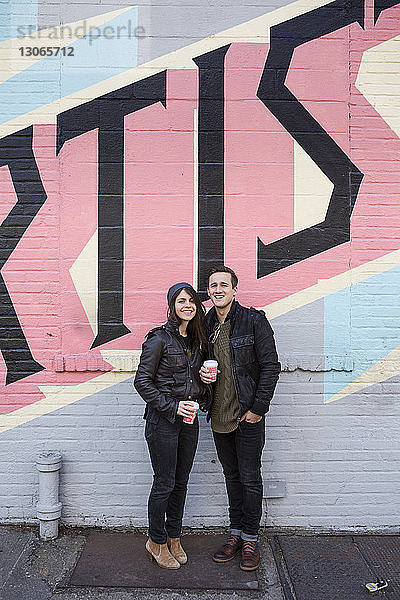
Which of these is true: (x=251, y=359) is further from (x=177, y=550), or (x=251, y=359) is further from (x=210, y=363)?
(x=177, y=550)

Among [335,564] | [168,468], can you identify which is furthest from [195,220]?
[335,564]

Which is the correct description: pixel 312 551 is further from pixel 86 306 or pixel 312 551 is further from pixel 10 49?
pixel 10 49

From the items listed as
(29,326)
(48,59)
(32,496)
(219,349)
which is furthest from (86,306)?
(48,59)

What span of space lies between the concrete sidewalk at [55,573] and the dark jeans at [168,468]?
43cm

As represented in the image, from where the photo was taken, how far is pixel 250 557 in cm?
415

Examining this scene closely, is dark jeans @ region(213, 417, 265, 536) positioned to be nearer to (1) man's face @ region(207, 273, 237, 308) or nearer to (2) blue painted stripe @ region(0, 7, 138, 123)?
(1) man's face @ region(207, 273, 237, 308)

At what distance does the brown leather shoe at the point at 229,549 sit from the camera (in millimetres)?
4230

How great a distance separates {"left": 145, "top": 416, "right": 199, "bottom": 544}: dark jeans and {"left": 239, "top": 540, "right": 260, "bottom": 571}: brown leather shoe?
507 millimetres

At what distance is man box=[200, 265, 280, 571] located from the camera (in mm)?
4082

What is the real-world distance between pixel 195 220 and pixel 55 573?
274 centimetres

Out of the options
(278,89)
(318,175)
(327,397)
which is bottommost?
(327,397)

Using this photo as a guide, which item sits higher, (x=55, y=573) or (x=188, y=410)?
(x=188, y=410)

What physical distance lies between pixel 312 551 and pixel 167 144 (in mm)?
3278

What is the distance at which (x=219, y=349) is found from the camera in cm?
414
